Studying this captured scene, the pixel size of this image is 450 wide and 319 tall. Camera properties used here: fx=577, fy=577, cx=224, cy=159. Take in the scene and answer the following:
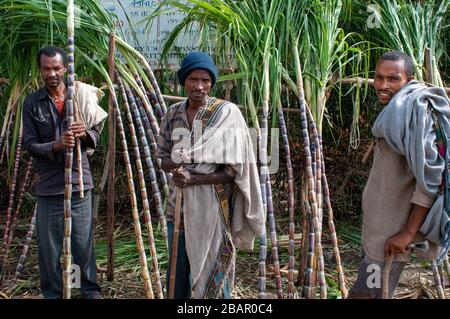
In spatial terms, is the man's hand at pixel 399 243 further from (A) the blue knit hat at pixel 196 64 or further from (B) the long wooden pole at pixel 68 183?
(B) the long wooden pole at pixel 68 183

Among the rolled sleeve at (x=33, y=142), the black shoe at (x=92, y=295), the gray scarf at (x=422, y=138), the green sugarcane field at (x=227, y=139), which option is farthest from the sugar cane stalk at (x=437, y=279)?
the rolled sleeve at (x=33, y=142)

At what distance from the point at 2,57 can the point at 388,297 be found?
8.69 feet

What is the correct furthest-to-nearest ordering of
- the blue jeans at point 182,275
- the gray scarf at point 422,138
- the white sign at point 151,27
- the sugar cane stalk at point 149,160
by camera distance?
the white sign at point 151,27
the sugar cane stalk at point 149,160
the blue jeans at point 182,275
the gray scarf at point 422,138

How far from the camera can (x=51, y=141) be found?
305 centimetres

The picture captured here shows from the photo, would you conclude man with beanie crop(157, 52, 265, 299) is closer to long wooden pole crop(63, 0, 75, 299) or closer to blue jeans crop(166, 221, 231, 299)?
blue jeans crop(166, 221, 231, 299)

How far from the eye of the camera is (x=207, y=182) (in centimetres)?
251

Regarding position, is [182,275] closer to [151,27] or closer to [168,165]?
[168,165]

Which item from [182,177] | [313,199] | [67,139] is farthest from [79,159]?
[313,199]

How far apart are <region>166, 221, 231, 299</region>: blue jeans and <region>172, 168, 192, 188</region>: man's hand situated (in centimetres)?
23

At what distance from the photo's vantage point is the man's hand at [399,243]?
2.32 metres

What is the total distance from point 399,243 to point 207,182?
0.84m

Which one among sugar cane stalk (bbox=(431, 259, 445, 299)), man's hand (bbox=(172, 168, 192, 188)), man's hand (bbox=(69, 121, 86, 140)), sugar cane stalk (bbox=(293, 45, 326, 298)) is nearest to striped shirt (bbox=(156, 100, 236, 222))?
man's hand (bbox=(172, 168, 192, 188))

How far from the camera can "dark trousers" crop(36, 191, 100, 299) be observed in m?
3.07

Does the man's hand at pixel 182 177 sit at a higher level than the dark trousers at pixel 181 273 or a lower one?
higher
